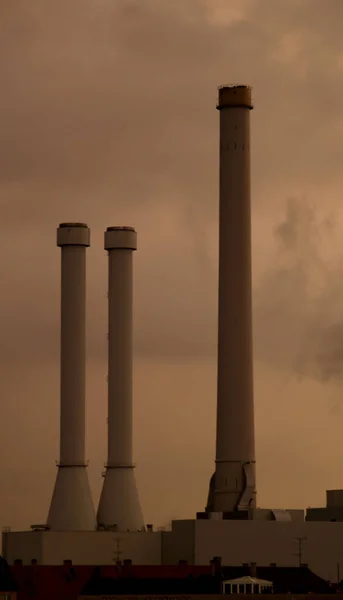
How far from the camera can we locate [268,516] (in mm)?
102562

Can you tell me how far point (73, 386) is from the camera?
11006cm

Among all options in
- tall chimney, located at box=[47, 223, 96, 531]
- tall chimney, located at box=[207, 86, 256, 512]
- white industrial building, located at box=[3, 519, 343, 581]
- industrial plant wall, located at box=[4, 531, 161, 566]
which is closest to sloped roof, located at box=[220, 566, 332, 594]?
white industrial building, located at box=[3, 519, 343, 581]

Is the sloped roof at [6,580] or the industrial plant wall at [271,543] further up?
the industrial plant wall at [271,543]

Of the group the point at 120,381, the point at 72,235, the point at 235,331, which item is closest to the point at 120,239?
the point at 72,235

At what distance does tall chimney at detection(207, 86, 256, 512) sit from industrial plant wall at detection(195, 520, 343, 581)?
210 cm

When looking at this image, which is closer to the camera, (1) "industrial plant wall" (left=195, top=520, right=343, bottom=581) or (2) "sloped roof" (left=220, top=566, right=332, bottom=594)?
(2) "sloped roof" (left=220, top=566, right=332, bottom=594)

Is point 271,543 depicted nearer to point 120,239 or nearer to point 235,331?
point 235,331

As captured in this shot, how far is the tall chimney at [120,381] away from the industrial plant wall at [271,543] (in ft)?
34.3

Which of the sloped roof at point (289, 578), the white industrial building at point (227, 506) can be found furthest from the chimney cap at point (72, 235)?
the sloped roof at point (289, 578)

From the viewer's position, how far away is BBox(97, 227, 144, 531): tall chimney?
4358 inches

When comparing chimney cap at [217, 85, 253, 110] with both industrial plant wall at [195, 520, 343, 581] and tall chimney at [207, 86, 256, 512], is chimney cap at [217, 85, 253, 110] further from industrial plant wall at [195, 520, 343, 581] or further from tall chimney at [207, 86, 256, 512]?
industrial plant wall at [195, 520, 343, 581]

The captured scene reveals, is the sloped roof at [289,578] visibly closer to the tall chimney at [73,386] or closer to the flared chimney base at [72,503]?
the flared chimney base at [72,503]

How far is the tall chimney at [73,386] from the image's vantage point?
10844 cm

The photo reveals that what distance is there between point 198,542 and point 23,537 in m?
10.4
